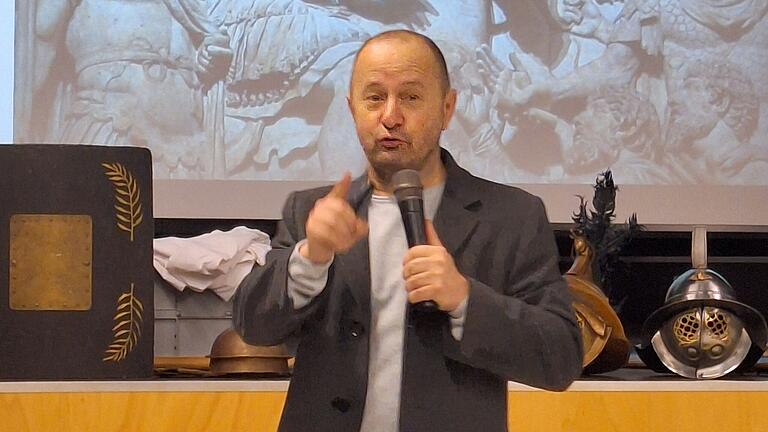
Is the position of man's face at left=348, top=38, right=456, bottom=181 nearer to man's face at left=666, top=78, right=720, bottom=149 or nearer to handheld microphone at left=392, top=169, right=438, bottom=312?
handheld microphone at left=392, top=169, right=438, bottom=312

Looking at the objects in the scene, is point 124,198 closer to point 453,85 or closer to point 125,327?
point 125,327

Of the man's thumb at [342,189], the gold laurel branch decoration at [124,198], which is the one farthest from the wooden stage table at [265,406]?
the man's thumb at [342,189]

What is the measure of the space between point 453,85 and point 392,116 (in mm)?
1503

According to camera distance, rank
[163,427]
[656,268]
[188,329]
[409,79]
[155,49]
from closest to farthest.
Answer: [409,79]
[163,427]
[188,329]
[155,49]
[656,268]

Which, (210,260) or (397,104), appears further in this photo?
(210,260)

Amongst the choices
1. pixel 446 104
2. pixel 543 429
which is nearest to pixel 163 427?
pixel 543 429

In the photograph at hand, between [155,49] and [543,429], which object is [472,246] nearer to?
[543,429]

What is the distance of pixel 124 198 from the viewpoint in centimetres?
192

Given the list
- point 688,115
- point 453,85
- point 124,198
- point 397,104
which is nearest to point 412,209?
point 397,104

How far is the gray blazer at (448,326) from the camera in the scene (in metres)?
1.14

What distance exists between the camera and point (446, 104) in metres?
1.23

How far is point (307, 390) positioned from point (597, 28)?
170cm

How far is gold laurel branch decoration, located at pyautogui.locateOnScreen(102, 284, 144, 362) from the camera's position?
193 centimetres

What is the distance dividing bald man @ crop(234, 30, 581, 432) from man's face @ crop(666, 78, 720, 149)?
5.08 feet
